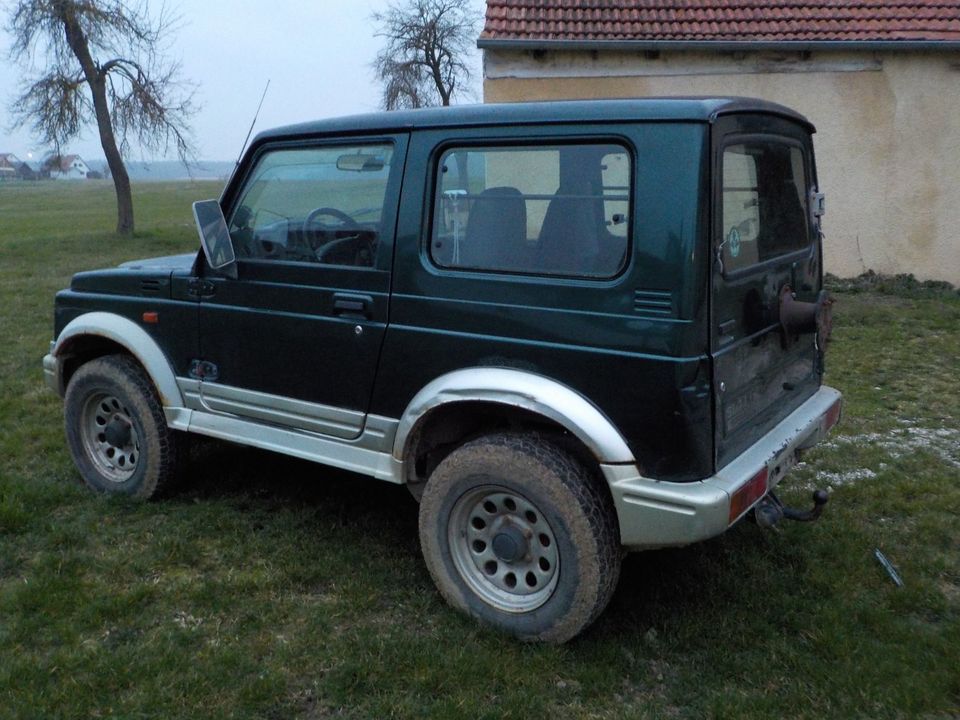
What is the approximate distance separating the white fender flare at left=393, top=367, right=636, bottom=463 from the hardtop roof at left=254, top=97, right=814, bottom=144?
930 millimetres

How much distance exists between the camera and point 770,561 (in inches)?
159

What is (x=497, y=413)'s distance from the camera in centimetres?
346

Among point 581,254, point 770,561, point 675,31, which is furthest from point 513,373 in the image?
point 675,31

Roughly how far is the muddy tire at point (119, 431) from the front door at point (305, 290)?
1.37 feet

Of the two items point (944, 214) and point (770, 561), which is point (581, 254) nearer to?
point (770, 561)

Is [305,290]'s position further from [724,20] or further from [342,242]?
[724,20]

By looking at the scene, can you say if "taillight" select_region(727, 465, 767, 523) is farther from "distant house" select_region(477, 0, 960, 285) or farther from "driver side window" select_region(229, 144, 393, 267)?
"distant house" select_region(477, 0, 960, 285)

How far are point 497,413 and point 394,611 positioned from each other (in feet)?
3.04

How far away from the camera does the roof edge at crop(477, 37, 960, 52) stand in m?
11.0

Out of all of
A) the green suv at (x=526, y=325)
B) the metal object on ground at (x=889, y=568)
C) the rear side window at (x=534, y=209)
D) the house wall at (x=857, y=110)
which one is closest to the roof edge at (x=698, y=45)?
the house wall at (x=857, y=110)

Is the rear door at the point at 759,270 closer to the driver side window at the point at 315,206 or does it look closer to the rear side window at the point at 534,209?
the rear side window at the point at 534,209

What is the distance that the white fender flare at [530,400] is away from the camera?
306 cm

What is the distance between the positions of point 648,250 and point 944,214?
395 inches

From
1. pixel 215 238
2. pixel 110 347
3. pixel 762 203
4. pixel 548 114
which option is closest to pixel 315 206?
pixel 215 238
